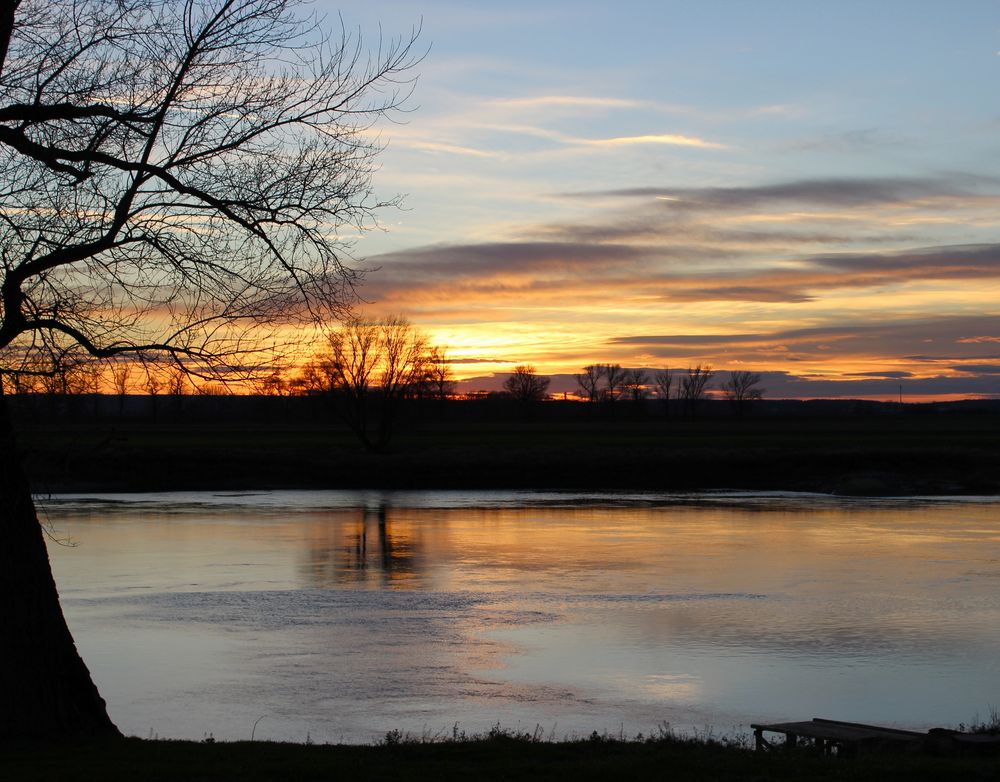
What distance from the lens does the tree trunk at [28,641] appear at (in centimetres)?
931

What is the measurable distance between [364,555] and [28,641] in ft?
52.1

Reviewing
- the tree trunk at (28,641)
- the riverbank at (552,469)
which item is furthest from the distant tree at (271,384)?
the riverbank at (552,469)

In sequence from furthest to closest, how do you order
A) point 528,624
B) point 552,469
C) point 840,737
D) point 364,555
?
point 552,469, point 364,555, point 528,624, point 840,737

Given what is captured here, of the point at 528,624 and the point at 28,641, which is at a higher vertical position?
the point at 28,641

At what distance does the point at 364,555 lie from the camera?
82.6ft

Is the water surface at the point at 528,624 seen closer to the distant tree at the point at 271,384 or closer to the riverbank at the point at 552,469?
the distant tree at the point at 271,384

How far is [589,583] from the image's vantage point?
20.9m

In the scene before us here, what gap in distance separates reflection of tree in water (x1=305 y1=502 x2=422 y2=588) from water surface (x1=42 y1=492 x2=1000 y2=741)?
4.5 inches

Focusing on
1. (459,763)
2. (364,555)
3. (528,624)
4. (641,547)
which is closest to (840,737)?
(459,763)

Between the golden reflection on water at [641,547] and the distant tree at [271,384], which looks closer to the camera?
the distant tree at [271,384]

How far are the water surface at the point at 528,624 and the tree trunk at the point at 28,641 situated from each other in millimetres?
1797

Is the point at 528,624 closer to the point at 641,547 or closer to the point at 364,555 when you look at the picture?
the point at 364,555

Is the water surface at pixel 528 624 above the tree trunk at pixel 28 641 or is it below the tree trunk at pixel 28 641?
below

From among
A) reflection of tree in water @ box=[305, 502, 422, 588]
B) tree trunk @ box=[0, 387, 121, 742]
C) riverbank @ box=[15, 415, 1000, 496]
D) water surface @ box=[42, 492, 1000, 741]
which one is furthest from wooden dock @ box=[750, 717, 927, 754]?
riverbank @ box=[15, 415, 1000, 496]
